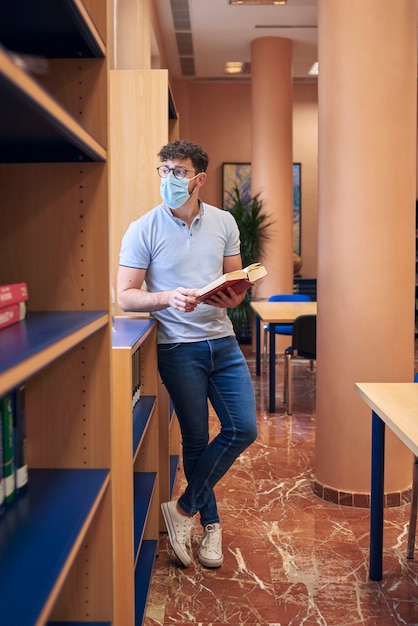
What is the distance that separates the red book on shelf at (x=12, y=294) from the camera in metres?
1.27

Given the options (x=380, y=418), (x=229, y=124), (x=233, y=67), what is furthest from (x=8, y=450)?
(x=229, y=124)

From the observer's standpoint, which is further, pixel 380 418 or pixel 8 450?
pixel 380 418

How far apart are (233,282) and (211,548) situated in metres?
1.16

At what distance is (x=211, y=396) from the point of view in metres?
2.87

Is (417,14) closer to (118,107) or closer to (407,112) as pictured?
(407,112)

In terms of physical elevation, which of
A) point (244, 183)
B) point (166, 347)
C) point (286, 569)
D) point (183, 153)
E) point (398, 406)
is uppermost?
point (244, 183)

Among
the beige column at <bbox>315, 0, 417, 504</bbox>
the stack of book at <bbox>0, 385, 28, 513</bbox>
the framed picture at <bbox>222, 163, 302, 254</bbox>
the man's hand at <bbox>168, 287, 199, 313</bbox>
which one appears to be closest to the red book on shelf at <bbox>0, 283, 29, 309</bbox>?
the stack of book at <bbox>0, 385, 28, 513</bbox>

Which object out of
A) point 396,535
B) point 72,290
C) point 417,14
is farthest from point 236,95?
point 72,290

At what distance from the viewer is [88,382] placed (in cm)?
159

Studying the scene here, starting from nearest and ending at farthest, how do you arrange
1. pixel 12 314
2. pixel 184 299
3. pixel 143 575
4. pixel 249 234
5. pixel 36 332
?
pixel 36 332 → pixel 12 314 → pixel 184 299 → pixel 143 575 → pixel 249 234

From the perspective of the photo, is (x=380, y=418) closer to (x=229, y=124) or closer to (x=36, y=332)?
(x=36, y=332)

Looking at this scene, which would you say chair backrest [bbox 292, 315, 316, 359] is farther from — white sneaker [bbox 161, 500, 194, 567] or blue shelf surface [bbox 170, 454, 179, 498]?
white sneaker [bbox 161, 500, 194, 567]

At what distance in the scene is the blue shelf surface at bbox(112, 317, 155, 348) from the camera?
7.22 ft

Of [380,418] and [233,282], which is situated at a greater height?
[233,282]
